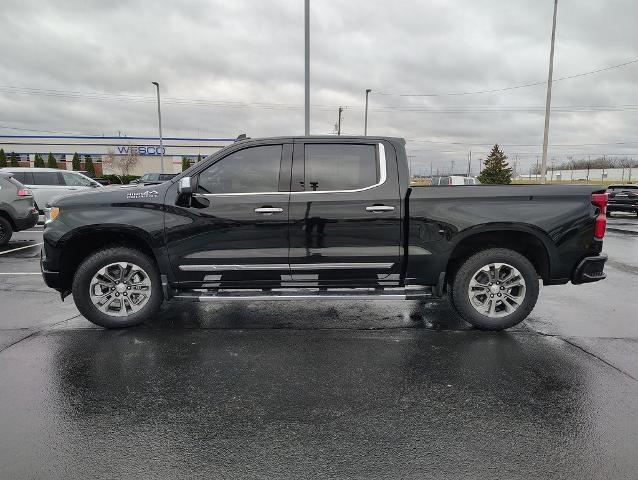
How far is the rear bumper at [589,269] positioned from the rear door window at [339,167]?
2305 millimetres

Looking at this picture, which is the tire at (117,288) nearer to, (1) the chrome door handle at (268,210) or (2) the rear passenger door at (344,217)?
(1) the chrome door handle at (268,210)

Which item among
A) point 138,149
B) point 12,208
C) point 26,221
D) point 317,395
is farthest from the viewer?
point 138,149

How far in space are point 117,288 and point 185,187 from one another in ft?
4.38

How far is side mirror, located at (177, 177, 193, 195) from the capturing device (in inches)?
177

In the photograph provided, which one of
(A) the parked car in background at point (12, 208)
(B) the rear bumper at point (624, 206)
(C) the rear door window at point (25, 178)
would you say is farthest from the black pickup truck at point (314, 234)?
(B) the rear bumper at point (624, 206)

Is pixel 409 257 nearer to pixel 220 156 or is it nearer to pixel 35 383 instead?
pixel 220 156

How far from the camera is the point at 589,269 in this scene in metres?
4.70

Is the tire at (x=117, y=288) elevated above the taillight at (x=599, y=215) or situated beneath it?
situated beneath

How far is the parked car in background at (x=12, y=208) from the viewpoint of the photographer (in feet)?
34.7

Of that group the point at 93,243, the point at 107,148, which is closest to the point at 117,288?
the point at 93,243

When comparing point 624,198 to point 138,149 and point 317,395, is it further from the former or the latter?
point 138,149

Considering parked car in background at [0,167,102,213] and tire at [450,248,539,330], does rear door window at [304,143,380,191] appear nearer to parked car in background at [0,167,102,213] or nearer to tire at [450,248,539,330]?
tire at [450,248,539,330]

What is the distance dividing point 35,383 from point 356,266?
299 centimetres

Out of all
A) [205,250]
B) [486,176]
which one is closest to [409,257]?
[205,250]
